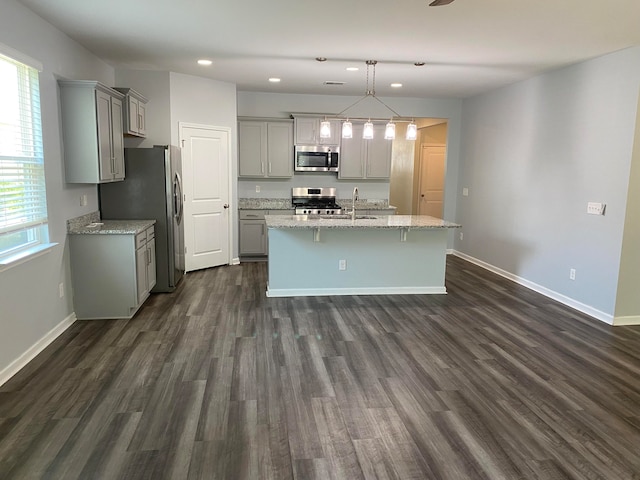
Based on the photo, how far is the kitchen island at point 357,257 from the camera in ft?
17.0

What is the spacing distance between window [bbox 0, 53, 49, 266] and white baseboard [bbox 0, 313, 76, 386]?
0.74 metres

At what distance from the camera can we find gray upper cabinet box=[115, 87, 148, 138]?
502cm

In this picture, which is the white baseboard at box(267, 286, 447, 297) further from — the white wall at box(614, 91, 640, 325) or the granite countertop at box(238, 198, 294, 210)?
the granite countertop at box(238, 198, 294, 210)

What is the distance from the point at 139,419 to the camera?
2.66 meters

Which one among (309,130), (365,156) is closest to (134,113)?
(309,130)

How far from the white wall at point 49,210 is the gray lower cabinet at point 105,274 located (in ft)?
0.38

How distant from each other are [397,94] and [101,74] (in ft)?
14.4

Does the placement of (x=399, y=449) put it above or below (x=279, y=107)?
below

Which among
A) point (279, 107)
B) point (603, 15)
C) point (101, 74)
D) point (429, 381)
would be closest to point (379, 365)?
point (429, 381)

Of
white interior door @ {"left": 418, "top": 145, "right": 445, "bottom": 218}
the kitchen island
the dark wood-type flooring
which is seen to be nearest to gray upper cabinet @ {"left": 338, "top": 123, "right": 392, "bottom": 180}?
white interior door @ {"left": 418, "top": 145, "right": 445, "bottom": 218}

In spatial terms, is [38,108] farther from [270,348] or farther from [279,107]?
[279,107]

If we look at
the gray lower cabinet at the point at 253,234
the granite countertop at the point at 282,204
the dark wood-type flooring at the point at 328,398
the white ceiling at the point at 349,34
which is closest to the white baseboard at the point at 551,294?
the dark wood-type flooring at the point at 328,398

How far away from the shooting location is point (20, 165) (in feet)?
11.2

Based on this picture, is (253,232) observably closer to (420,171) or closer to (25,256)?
(25,256)
